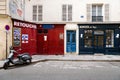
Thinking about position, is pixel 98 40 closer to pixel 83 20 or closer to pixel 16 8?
pixel 83 20

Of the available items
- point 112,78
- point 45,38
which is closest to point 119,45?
point 45,38

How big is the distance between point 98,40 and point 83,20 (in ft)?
9.09

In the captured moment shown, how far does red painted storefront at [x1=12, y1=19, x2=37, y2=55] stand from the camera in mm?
22734

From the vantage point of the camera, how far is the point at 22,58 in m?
18.3

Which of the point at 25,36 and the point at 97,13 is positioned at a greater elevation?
the point at 97,13

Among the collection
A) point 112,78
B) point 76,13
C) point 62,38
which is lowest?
point 112,78

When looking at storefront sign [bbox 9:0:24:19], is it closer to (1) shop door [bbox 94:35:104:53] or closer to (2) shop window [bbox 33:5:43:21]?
(2) shop window [bbox 33:5:43:21]

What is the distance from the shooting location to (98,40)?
28734 millimetres

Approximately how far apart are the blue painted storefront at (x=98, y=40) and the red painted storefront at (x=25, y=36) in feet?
16.6

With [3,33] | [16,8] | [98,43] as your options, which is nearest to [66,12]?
[98,43]

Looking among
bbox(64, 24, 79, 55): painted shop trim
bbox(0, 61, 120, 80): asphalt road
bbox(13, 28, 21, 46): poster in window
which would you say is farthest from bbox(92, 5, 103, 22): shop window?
bbox(0, 61, 120, 80): asphalt road

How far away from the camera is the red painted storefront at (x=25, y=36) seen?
74.6 feet

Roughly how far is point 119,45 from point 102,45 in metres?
1.80

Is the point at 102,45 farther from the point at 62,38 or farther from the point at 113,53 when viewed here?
the point at 62,38
